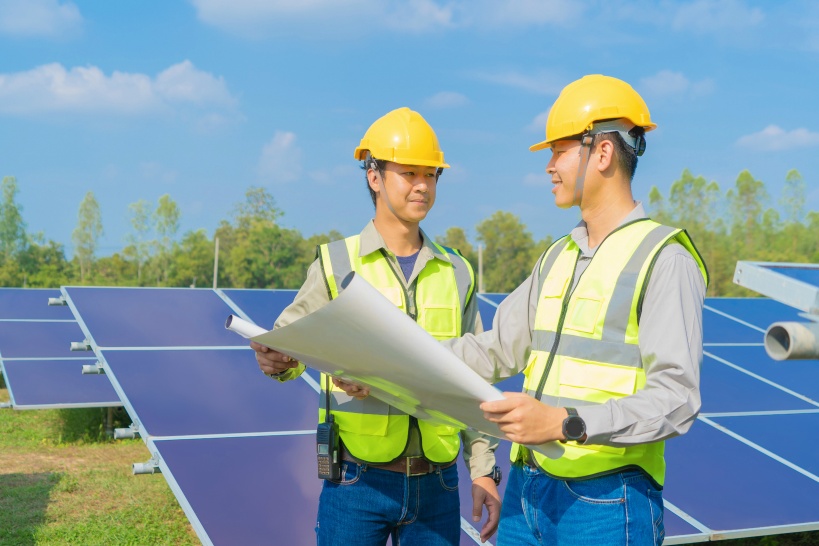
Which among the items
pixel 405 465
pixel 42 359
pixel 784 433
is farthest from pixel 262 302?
pixel 405 465

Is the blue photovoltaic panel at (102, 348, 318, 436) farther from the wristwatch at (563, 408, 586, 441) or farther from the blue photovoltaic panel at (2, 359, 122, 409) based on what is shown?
the wristwatch at (563, 408, 586, 441)

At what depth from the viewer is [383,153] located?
3.77 m

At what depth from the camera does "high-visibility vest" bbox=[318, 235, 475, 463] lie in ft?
11.7

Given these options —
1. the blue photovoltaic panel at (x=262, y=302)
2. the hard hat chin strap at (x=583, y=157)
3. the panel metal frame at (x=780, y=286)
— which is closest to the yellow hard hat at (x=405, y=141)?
the hard hat chin strap at (x=583, y=157)

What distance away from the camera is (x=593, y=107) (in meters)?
2.97

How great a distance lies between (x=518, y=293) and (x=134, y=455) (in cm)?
903

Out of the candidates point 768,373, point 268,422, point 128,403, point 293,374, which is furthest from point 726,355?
point 293,374

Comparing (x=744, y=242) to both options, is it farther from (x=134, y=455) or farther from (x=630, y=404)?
(x=630, y=404)

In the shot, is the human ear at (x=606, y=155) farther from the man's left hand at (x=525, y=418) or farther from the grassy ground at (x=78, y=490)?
the grassy ground at (x=78, y=490)

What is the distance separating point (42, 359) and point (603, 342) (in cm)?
1066

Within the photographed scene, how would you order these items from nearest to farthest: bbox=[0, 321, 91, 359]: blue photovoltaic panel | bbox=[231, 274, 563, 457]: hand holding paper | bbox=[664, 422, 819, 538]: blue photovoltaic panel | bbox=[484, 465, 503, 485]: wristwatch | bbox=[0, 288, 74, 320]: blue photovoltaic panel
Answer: bbox=[231, 274, 563, 457]: hand holding paper < bbox=[484, 465, 503, 485]: wristwatch < bbox=[664, 422, 819, 538]: blue photovoltaic panel < bbox=[0, 321, 91, 359]: blue photovoltaic panel < bbox=[0, 288, 74, 320]: blue photovoltaic panel

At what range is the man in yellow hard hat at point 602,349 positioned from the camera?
2533mm

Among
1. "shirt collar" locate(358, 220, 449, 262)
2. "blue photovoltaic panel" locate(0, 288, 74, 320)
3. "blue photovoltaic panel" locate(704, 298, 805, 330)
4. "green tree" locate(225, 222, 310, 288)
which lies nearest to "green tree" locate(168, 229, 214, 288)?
"green tree" locate(225, 222, 310, 288)

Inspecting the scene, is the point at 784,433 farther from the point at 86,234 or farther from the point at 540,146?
the point at 86,234
